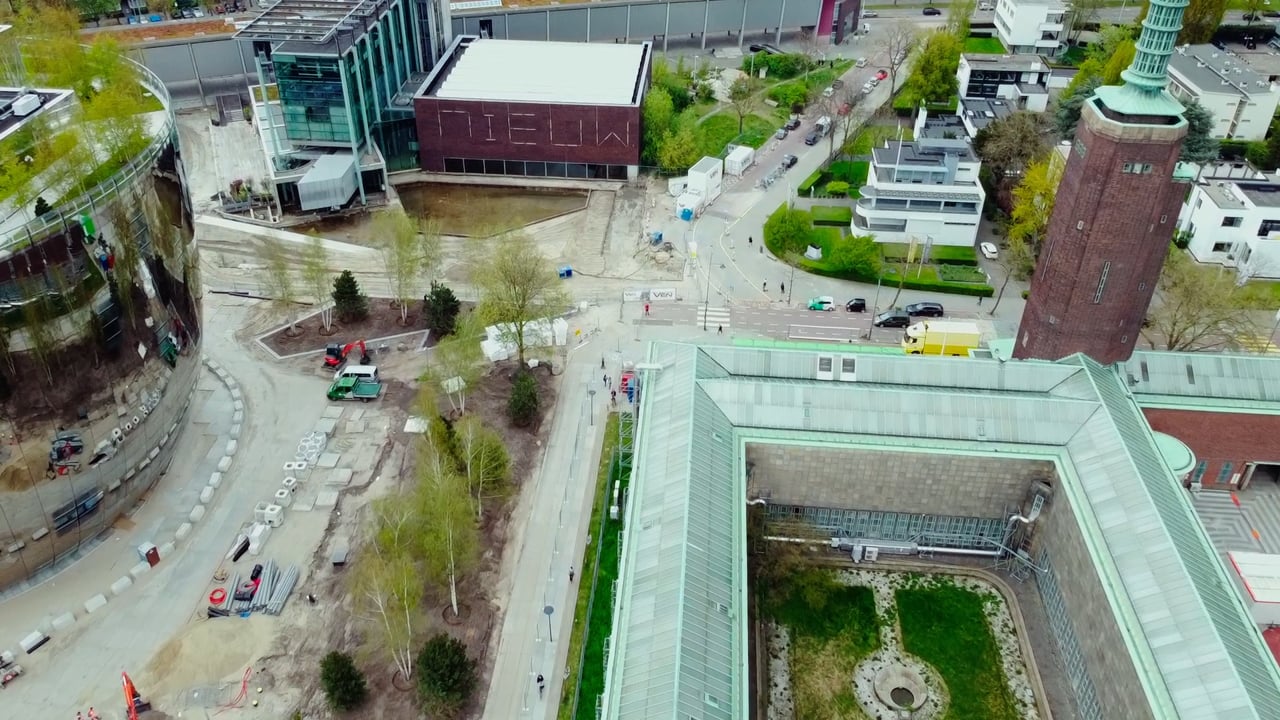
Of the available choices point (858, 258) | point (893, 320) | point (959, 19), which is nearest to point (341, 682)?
point (893, 320)

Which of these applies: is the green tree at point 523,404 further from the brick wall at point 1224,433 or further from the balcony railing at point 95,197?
the brick wall at point 1224,433

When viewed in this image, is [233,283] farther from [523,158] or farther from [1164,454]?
[1164,454]

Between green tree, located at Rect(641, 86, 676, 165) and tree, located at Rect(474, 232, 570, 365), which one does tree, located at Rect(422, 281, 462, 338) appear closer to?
tree, located at Rect(474, 232, 570, 365)

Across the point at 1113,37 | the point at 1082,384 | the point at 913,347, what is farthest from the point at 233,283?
the point at 1113,37

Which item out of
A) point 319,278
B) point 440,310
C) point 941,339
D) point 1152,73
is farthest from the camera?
point 319,278

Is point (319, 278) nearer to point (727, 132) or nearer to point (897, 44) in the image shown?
point (727, 132)
